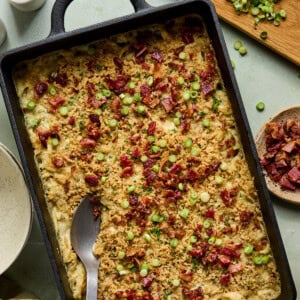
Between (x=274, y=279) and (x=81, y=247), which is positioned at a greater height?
(x=81, y=247)

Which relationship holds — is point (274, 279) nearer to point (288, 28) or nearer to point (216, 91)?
point (216, 91)

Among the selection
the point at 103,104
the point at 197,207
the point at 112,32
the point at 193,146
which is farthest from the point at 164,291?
the point at 112,32

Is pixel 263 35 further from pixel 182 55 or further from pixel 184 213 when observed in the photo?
pixel 184 213

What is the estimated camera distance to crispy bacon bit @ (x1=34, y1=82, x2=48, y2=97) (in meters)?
3.40

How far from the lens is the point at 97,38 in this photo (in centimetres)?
340

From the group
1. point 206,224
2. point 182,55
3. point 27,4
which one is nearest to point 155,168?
point 206,224

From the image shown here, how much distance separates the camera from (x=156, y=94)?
340 cm

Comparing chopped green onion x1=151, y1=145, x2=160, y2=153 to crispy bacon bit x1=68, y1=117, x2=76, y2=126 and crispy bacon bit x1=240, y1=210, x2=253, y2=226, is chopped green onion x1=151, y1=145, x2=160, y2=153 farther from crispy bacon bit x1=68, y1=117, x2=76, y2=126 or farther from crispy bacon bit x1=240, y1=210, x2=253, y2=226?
crispy bacon bit x1=240, y1=210, x2=253, y2=226

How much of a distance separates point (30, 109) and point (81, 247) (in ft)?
2.38

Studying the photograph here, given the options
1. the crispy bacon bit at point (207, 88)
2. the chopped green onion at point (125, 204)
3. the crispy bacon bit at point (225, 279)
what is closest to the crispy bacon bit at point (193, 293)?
the crispy bacon bit at point (225, 279)

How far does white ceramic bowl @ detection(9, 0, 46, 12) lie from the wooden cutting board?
943mm

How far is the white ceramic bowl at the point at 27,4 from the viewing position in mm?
3647

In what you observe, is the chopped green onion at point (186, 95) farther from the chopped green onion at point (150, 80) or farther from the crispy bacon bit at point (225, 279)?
the crispy bacon bit at point (225, 279)

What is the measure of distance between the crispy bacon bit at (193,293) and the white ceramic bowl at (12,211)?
2.71 feet
